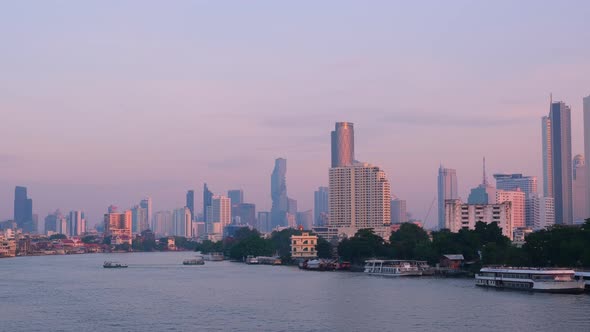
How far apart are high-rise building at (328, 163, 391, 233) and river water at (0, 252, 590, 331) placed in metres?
95.3

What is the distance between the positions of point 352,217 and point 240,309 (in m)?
120

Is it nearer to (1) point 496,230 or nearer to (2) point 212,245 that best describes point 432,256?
(1) point 496,230

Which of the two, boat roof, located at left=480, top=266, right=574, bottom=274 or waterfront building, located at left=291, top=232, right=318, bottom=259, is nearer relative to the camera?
boat roof, located at left=480, top=266, right=574, bottom=274

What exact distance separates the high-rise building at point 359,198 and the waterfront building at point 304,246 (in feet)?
143

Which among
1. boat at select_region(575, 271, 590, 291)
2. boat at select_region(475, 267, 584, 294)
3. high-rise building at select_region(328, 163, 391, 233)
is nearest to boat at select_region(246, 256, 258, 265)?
high-rise building at select_region(328, 163, 391, 233)

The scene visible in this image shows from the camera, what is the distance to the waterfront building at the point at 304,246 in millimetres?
119562

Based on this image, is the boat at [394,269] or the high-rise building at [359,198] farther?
the high-rise building at [359,198]

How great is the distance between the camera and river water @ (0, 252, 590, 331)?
4022cm

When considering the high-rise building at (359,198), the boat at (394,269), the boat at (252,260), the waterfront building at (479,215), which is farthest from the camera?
the high-rise building at (359,198)

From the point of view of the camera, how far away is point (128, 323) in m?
41.4

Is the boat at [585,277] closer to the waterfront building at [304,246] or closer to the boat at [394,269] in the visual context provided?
the boat at [394,269]

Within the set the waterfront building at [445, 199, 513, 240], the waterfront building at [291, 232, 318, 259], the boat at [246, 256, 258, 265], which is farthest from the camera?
the boat at [246, 256, 258, 265]

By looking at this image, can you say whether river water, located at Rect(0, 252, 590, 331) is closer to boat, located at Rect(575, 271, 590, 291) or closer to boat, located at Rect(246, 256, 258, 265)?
boat, located at Rect(575, 271, 590, 291)

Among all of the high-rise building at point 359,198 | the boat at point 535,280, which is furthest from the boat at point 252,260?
the boat at point 535,280
